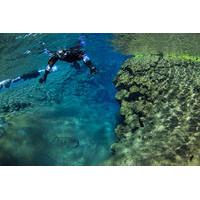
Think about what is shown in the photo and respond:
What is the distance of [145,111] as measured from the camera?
4.04 m

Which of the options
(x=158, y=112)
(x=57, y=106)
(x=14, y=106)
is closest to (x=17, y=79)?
(x=14, y=106)

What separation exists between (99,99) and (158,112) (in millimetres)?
563

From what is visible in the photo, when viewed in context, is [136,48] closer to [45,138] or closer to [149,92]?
[149,92]

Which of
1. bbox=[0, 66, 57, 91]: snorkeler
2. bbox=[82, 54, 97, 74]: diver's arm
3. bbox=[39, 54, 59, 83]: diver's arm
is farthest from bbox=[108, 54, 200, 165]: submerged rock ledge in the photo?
bbox=[0, 66, 57, 91]: snorkeler

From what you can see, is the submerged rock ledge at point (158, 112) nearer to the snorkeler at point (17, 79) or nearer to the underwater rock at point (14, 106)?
the snorkeler at point (17, 79)

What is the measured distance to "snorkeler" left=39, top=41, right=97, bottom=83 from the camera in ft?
13.7

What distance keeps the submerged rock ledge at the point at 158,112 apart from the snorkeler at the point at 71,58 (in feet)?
1.03

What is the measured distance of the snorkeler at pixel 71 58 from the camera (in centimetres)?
417

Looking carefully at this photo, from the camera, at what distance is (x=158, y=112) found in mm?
4016

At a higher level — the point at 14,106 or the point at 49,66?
the point at 49,66

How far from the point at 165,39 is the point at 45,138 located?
147cm

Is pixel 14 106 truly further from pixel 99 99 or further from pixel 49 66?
pixel 99 99
